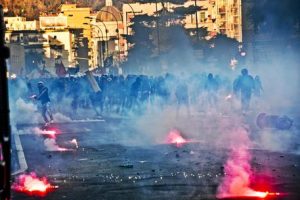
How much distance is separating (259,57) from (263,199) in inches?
2037

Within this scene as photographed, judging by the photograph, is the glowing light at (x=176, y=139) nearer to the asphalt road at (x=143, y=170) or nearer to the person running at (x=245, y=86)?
the asphalt road at (x=143, y=170)

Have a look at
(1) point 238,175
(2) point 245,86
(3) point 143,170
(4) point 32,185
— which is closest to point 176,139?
(3) point 143,170

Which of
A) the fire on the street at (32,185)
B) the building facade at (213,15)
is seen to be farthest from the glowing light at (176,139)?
the building facade at (213,15)

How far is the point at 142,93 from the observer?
33.4 m

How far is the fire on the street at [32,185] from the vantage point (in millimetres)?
11855

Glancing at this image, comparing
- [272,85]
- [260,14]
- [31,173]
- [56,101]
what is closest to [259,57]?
[260,14]

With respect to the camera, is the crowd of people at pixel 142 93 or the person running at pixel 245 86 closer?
the person running at pixel 245 86

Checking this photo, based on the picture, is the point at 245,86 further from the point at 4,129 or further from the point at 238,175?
the point at 4,129

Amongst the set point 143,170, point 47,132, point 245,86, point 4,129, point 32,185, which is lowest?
point 47,132

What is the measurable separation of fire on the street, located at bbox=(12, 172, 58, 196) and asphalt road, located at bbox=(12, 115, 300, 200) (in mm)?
177

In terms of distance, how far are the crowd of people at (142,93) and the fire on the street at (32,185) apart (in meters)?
16.1

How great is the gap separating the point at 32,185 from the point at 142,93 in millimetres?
20943

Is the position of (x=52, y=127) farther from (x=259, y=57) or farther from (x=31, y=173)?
(x=259, y=57)

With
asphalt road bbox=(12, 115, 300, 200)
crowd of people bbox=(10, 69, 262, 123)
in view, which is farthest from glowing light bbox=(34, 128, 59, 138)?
crowd of people bbox=(10, 69, 262, 123)
